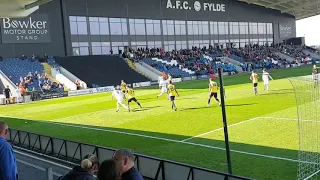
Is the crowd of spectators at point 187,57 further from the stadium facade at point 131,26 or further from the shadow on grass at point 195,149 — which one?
the shadow on grass at point 195,149

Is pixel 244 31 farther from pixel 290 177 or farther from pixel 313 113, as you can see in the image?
pixel 290 177

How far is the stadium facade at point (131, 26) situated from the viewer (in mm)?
46875

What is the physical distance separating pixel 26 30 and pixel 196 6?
32.6 m

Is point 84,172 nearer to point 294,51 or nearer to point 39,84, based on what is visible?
point 39,84

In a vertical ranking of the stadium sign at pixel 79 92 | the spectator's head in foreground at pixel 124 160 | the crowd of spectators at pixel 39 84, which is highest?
the spectator's head in foreground at pixel 124 160

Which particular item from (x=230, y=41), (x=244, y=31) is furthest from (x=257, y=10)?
(x=230, y=41)

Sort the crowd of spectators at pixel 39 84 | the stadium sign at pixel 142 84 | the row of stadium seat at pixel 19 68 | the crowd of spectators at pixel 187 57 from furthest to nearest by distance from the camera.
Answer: the crowd of spectators at pixel 187 57 < the stadium sign at pixel 142 84 < the row of stadium seat at pixel 19 68 < the crowd of spectators at pixel 39 84

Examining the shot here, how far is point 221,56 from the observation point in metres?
66.1

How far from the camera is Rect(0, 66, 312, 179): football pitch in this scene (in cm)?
1058

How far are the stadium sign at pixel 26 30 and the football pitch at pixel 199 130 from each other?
21698 mm

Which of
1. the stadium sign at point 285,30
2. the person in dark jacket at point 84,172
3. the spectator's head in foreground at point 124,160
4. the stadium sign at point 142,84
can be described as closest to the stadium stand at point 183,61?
the stadium sign at point 142,84

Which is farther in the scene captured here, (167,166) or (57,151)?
(57,151)

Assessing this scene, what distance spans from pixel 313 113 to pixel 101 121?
1079cm

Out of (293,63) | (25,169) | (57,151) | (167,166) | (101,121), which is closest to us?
(167,166)
